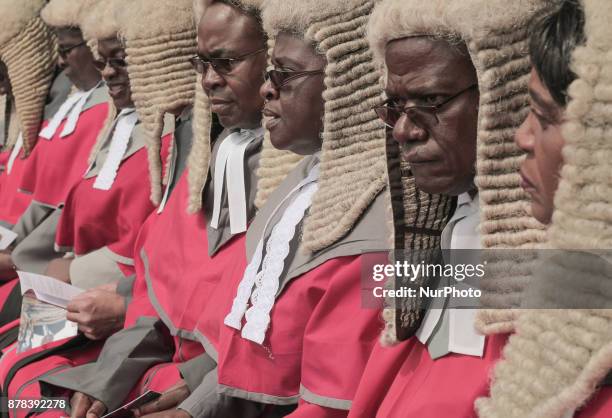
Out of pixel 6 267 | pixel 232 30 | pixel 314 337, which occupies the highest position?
pixel 232 30

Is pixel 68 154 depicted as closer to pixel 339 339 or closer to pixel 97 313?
pixel 97 313

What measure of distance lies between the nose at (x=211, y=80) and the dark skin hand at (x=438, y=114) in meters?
1.26

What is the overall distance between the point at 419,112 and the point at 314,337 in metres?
0.71

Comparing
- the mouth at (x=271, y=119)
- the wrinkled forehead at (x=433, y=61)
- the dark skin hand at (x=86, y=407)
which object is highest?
the wrinkled forehead at (x=433, y=61)

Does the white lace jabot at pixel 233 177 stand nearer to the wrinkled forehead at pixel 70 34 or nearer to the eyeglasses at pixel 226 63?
the eyeglasses at pixel 226 63

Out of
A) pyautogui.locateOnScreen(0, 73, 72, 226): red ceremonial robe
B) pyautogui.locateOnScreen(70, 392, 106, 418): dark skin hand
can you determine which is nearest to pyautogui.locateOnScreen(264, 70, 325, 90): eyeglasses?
pyautogui.locateOnScreen(70, 392, 106, 418): dark skin hand

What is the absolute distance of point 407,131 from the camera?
7.88 ft

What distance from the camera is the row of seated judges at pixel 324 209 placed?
1808mm

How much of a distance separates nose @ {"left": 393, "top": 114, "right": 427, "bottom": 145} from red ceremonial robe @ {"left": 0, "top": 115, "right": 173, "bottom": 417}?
217 cm

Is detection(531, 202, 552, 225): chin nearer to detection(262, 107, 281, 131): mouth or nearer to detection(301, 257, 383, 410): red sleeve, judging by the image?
detection(301, 257, 383, 410): red sleeve

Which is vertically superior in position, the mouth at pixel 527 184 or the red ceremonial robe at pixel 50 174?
the mouth at pixel 527 184

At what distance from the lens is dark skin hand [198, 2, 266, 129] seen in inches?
140

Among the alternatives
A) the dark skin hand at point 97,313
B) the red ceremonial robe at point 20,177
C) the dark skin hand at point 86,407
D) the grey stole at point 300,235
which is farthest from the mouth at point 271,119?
the red ceremonial robe at point 20,177

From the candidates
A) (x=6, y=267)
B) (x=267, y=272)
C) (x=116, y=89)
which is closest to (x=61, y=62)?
(x=6, y=267)
